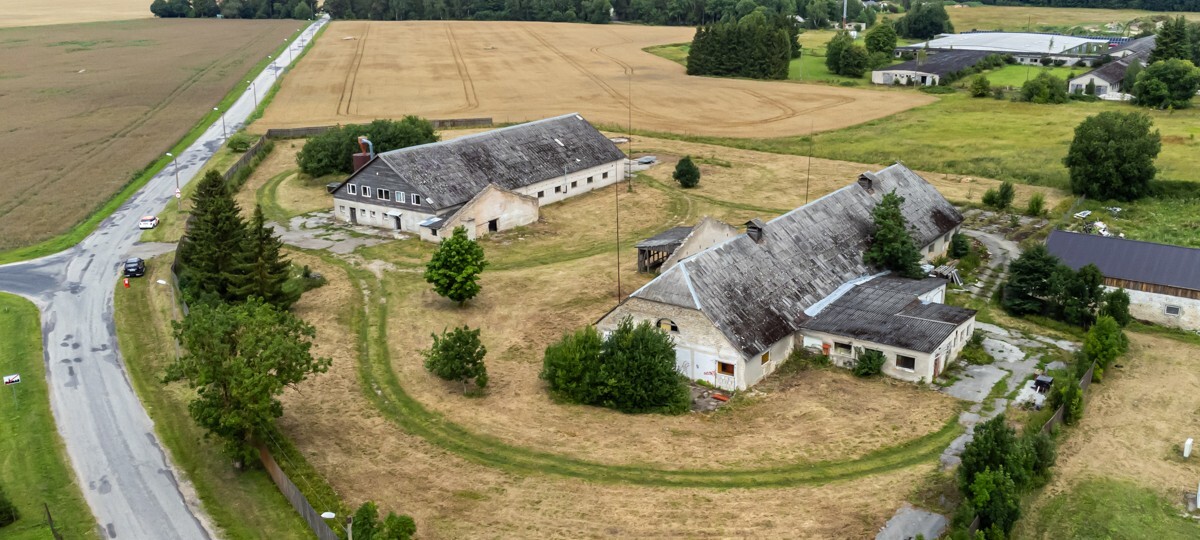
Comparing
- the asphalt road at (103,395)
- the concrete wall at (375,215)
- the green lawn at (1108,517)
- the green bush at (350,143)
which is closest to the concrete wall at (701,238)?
the concrete wall at (375,215)

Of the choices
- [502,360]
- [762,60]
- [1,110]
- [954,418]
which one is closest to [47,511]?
[502,360]

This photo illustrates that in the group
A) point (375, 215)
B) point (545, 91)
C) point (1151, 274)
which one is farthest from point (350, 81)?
point (1151, 274)

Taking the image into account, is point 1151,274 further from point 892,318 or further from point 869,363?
point 869,363

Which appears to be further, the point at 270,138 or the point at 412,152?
the point at 270,138

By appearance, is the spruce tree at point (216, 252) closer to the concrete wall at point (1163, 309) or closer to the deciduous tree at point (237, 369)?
the deciduous tree at point (237, 369)

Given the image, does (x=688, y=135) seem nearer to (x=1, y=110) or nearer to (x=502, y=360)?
(x=502, y=360)

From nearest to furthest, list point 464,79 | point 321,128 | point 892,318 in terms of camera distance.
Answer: point 892,318 < point 321,128 < point 464,79
